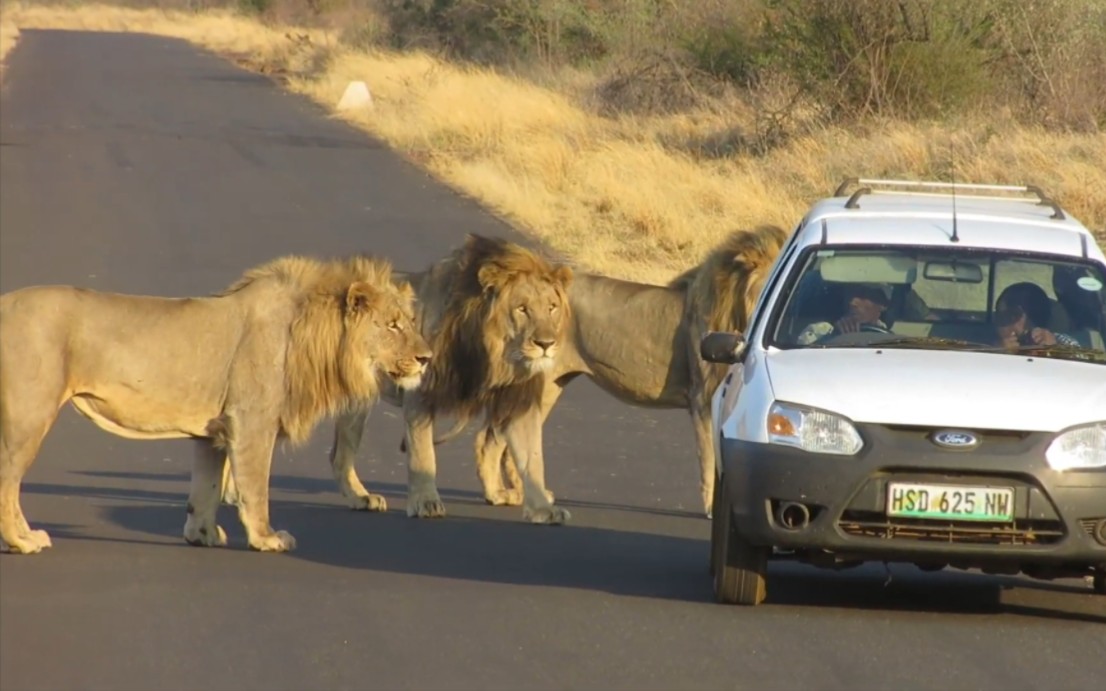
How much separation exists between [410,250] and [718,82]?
12295mm

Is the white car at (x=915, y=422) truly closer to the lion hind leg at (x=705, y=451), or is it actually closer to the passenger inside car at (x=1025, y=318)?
the passenger inside car at (x=1025, y=318)

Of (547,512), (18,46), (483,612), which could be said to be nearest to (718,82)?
(547,512)

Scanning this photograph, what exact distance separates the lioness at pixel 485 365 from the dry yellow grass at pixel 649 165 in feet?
25.3

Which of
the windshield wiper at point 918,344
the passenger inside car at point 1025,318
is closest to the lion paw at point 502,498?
the windshield wiper at point 918,344

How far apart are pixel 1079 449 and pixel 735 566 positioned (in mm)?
1295

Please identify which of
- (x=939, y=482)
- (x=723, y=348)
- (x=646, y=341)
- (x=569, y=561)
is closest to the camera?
(x=939, y=482)

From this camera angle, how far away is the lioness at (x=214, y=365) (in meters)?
8.55

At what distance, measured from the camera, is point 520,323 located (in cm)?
1011

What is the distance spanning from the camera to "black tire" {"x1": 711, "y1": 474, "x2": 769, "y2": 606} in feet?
25.1

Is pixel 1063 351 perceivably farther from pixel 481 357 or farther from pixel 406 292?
pixel 481 357

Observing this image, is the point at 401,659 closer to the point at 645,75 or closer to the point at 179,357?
the point at 179,357

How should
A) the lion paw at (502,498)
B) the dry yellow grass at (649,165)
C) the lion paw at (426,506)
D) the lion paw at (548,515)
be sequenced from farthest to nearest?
1. the dry yellow grass at (649,165)
2. the lion paw at (502,498)
3. the lion paw at (426,506)
4. the lion paw at (548,515)

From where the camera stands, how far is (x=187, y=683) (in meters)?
6.57

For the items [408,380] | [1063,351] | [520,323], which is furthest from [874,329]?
[520,323]
